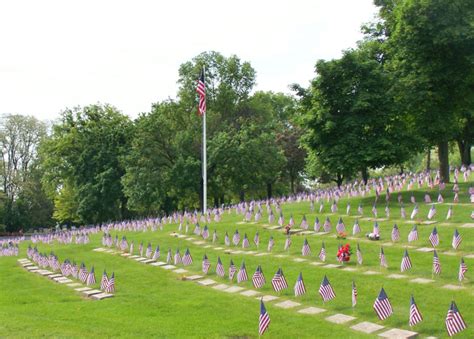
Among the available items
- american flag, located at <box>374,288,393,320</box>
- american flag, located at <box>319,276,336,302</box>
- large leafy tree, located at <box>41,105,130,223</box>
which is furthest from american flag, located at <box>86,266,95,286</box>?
large leafy tree, located at <box>41,105,130,223</box>

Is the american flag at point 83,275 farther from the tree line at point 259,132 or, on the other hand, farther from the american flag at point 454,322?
the tree line at point 259,132

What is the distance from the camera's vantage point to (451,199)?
25.5 meters

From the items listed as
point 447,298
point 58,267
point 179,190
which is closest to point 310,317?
point 447,298

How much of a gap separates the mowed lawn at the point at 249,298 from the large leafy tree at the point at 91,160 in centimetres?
2675

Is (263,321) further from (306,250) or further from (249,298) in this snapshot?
(306,250)

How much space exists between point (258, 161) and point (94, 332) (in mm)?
38567

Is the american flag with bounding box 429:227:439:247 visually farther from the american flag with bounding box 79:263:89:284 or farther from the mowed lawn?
the american flag with bounding box 79:263:89:284

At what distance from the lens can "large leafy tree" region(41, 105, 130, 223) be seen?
51.8m

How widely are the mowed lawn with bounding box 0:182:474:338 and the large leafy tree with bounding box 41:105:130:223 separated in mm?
26748

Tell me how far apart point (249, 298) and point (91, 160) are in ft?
139

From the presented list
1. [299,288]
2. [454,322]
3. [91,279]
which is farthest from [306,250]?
[454,322]

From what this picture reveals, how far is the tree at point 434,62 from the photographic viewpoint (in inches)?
1043

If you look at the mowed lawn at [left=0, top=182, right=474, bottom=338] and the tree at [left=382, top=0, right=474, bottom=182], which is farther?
the tree at [left=382, top=0, right=474, bottom=182]

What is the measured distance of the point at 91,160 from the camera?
53219 millimetres
